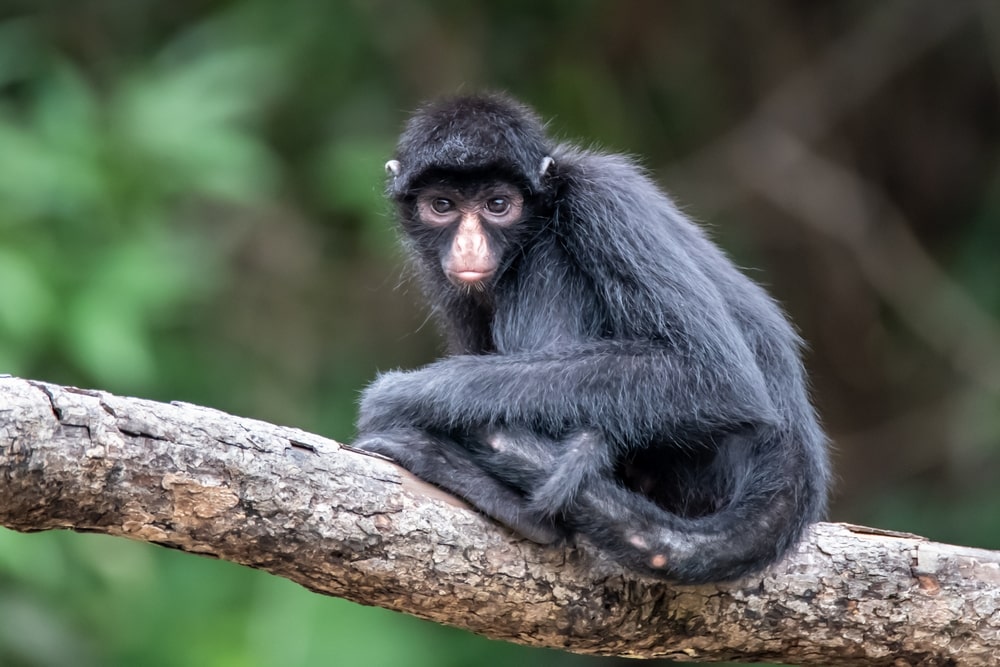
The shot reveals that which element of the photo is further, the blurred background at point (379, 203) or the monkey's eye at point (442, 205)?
the blurred background at point (379, 203)

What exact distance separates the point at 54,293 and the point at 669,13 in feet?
21.2

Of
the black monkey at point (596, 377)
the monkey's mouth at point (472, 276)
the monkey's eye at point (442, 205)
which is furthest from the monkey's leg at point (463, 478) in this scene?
the monkey's eye at point (442, 205)

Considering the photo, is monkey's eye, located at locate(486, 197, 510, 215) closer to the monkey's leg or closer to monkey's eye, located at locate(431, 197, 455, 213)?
monkey's eye, located at locate(431, 197, 455, 213)

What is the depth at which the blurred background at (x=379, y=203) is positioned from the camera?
28.9ft

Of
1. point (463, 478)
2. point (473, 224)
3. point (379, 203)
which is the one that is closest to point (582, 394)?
point (463, 478)

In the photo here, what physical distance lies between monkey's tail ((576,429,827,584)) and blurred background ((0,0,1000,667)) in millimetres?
4040

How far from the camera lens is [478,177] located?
19.3 feet

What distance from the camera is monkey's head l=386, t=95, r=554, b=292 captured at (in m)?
5.77

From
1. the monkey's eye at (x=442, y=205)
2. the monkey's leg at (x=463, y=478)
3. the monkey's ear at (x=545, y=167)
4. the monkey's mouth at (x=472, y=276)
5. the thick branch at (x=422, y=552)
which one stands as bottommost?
the thick branch at (x=422, y=552)

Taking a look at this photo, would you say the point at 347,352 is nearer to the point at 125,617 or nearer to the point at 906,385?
the point at 125,617

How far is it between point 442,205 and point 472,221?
26cm

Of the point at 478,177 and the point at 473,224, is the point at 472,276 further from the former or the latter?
the point at 478,177

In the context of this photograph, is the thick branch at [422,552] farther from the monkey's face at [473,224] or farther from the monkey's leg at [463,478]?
the monkey's face at [473,224]

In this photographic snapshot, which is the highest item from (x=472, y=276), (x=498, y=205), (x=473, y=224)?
(x=498, y=205)
